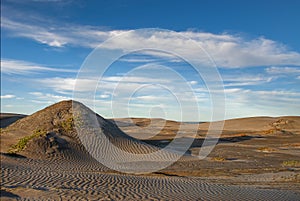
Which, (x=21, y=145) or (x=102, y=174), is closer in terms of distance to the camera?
(x=102, y=174)

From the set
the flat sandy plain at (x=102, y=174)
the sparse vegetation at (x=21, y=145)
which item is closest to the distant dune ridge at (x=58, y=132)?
the flat sandy plain at (x=102, y=174)

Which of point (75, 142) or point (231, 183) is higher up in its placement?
point (75, 142)

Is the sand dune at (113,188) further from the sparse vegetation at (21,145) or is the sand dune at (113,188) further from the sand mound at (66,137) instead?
the sand mound at (66,137)

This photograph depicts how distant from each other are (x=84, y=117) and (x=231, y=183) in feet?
54.5

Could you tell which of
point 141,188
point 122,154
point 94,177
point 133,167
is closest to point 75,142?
point 122,154

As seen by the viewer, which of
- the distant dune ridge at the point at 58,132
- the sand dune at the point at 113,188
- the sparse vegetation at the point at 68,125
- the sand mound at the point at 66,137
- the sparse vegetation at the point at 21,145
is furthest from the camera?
the sparse vegetation at the point at 68,125

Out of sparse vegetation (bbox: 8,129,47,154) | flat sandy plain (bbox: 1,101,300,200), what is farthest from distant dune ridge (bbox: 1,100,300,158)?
sparse vegetation (bbox: 8,129,47,154)

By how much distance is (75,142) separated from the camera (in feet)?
85.0

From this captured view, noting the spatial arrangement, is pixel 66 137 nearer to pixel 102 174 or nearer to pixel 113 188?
pixel 102 174

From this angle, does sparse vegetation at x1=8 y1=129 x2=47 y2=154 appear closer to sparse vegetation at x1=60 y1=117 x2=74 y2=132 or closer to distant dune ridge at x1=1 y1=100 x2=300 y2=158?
distant dune ridge at x1=1 y1=100 x2=300 y2=158

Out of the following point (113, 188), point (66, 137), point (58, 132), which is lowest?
point (113, 188)

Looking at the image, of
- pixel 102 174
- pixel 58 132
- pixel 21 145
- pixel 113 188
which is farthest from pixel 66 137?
pixel 113 188

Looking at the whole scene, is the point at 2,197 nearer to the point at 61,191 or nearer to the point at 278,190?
the point at 61,191

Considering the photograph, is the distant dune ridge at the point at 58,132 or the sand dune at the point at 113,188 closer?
the sand dune at the point at 113,188
